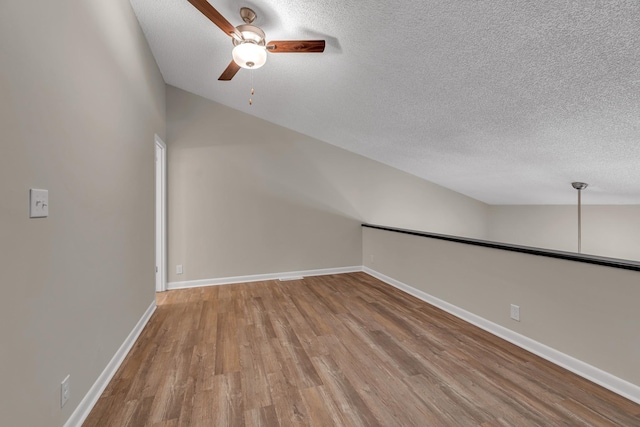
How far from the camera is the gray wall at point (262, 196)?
375 centimetres

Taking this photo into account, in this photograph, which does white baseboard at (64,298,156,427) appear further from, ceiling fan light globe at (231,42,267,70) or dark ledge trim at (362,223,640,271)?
dark ledge trim at (362,223,640,271)

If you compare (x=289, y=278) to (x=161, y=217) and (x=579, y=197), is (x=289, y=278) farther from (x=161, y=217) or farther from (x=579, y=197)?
(x=579, y=197)

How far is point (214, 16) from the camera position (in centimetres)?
177

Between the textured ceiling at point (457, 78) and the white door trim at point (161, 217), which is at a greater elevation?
the textured ceiling at point (457, 78)

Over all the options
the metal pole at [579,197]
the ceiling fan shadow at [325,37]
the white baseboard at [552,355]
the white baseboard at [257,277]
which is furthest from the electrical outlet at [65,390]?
the metal pole at [579,197]

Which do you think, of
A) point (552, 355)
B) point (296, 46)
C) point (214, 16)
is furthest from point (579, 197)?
point (214, 16)

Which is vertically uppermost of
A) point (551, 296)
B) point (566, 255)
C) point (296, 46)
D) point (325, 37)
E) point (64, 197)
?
point (325, 37)

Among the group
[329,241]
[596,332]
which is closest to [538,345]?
[596,332]

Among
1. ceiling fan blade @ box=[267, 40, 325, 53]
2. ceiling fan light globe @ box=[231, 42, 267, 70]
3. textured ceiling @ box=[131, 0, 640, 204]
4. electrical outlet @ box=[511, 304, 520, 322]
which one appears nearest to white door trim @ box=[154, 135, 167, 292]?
textured ceiling @ box=[131, 0, 640, 204]

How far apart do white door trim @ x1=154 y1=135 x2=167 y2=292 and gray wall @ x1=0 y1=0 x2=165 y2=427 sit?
127 cm

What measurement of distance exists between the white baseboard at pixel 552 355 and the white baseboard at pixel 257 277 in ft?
5.39

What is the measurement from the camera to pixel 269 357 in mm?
2080

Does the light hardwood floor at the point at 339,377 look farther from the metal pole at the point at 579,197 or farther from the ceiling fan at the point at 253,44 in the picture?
the metal pole at the point at 579,197

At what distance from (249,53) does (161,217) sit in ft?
8.28
